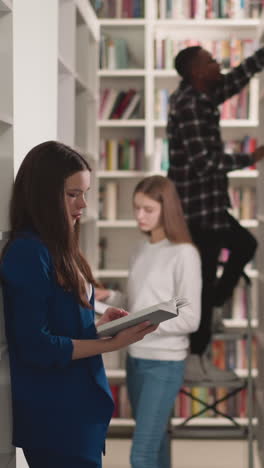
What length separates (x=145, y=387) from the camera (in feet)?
9.48

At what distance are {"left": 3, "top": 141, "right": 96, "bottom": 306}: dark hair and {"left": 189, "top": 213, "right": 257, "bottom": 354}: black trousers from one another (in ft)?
5.66

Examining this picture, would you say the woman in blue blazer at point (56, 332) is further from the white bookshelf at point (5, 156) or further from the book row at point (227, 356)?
the book row at point (227, 356)

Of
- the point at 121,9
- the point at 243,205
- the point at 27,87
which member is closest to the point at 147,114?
the point at 121,9

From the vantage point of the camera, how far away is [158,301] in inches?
115

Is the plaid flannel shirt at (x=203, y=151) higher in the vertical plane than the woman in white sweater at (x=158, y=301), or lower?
higher

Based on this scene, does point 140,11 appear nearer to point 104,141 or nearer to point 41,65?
point 104,141

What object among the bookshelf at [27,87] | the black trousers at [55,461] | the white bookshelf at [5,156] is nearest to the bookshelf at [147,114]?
the bookshelf at [27,87]

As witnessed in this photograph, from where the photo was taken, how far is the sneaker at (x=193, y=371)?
140 inches

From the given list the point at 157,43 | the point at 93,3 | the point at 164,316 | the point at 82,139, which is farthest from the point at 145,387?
the point at 157,43

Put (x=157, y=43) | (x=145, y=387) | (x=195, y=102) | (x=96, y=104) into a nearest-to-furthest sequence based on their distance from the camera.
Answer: (x=145, y=387)
(x=195, y=102)
(x=96, y=104)
(x=157, y=43)

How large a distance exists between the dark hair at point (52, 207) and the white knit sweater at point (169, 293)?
1069mm

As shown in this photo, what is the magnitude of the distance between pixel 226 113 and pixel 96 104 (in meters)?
0.86

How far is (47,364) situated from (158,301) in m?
1.19

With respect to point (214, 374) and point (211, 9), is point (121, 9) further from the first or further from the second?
point (214, 374)
